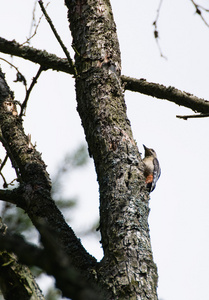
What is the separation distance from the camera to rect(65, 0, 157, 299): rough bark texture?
187 cm

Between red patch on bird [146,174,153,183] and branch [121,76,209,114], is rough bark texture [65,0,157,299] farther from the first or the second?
red patch on bird [146,174,153,183]

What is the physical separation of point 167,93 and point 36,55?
1.07 m

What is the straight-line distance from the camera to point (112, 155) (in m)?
2.27

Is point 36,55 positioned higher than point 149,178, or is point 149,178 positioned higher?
point 36,55

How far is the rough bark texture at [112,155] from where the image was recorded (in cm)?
187

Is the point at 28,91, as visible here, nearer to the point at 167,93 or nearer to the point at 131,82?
the point at 131,82

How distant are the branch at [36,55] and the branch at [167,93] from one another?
487mm

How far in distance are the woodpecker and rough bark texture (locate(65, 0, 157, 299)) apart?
182cm

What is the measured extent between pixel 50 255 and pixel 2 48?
108 inches

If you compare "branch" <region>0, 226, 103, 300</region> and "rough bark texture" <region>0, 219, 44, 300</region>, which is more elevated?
"rough bark texture" <region>0, 219, 44, 300</region>

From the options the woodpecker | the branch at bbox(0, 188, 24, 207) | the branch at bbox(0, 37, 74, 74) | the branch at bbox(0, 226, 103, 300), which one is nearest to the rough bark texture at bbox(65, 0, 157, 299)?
the branch at bbox(0, 37, 74, 74)

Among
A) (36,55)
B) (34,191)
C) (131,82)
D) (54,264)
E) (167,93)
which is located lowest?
(54,264)

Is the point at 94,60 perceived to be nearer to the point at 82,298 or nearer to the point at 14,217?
the point at 14,217

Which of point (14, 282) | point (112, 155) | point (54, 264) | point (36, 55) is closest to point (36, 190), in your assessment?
point (112, 155)
